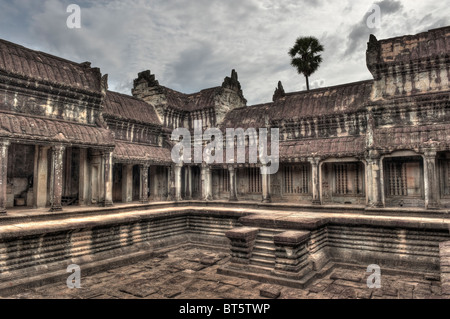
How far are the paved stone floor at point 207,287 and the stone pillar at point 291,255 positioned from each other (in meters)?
0.42

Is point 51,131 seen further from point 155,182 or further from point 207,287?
point 207,287

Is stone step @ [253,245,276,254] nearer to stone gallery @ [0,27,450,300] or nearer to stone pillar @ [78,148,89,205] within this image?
stone gallery @ [0,27,450,300]

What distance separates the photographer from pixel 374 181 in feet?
39.0

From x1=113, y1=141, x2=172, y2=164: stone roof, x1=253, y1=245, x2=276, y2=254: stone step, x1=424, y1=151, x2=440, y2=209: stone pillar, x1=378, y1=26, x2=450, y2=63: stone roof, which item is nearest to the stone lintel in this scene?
x1=253, y1=245, x2=276, y2=254: stone step

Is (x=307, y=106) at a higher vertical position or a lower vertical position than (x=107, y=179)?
higher

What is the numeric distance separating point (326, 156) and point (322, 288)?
21.9 ft

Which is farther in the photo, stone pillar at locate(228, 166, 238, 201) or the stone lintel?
stone pillar at locate(228, 166, 238, 201)

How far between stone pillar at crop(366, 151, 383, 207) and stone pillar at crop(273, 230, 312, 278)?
16.6 feet

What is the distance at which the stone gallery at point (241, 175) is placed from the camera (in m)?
8.68

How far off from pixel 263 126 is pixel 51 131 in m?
9.32

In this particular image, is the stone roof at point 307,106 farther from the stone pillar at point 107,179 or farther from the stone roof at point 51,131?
the stone roof at point 51,131

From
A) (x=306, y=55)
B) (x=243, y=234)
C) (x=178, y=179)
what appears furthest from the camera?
(x=306, y=55)

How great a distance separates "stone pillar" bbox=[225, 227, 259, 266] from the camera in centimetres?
865

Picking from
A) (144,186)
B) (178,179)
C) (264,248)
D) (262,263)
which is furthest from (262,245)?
(178,179)
